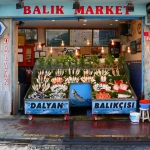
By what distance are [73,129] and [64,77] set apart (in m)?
3.40

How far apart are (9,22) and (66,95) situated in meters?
3.46

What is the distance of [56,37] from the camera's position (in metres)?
15.8

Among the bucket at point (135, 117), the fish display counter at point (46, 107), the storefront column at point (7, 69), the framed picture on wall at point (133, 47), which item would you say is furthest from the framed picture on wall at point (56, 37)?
the bucket at point (135, 117)

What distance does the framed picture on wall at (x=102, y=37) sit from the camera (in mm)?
15836

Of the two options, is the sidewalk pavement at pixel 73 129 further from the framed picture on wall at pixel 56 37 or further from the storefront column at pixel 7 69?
the framed picture on wall at pixel 56 37

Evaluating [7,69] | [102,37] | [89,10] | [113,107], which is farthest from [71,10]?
[102,37]

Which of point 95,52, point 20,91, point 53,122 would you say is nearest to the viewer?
Result: point 53,122

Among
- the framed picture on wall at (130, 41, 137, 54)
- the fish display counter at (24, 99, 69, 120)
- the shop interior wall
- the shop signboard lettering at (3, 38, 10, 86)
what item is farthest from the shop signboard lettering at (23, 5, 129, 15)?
the fish display counter at (24, 99, 69, 120)

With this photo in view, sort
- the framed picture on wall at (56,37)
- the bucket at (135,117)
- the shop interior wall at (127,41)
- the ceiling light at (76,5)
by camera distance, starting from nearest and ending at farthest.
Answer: the ceiling light at (76,5), the bucket at (135,117), the shop interior wall at (127,41), the framed picture on wall at (56,37)

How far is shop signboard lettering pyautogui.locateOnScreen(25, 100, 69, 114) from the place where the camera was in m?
10.6

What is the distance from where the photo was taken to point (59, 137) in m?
8.45

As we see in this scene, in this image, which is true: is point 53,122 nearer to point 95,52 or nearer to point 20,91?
point 20,91

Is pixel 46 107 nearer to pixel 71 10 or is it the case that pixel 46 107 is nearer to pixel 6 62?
pixel 6 62

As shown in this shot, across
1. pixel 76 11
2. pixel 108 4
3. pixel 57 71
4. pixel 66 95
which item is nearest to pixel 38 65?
pixel 57 71
